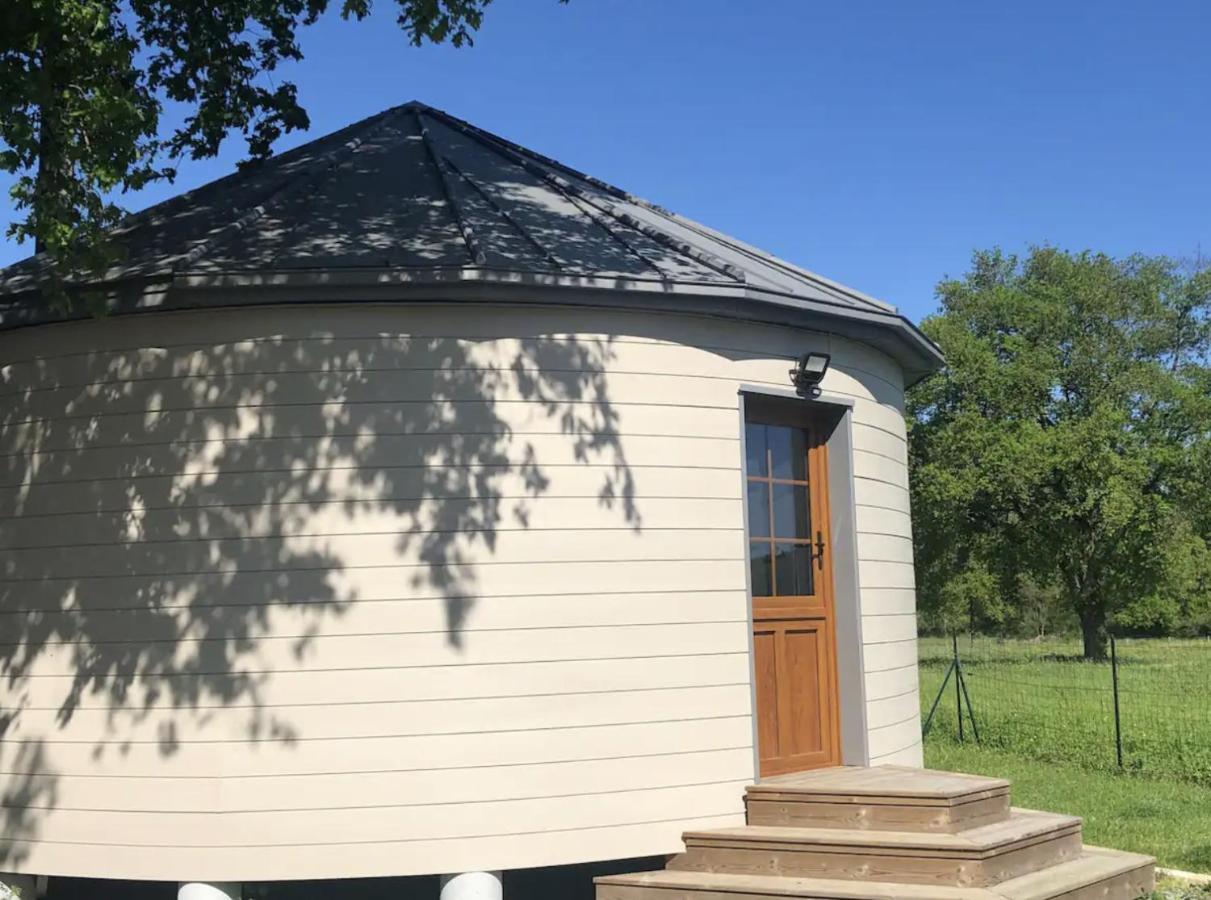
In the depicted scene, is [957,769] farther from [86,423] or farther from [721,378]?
[86,423]

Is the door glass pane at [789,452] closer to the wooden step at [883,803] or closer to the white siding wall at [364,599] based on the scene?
the white siding wall at [364,599]

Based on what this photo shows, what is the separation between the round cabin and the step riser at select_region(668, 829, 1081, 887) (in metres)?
0.25

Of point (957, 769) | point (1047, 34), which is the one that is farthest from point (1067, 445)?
point (957, 769)

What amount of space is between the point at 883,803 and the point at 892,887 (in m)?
0.55

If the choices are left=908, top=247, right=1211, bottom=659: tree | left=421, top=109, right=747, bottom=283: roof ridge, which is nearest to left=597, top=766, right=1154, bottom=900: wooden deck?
left=421, top=109, right=747, bottom=283: roof ridge

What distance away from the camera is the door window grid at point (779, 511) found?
23.2ft

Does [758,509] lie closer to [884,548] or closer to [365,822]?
[884,548]

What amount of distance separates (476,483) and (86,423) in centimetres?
215

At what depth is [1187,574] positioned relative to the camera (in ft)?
95.9

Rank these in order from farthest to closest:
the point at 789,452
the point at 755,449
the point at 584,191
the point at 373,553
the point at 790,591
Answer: the point at 584,191 → the point at 789,452 → the point at 790,591 → the point at 755,449 → the point at 373,553

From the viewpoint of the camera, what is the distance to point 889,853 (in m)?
5.79

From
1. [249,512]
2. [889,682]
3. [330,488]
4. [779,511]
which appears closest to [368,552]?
[330,488]

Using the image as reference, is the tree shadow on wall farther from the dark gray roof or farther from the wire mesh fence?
the wire mesh fence

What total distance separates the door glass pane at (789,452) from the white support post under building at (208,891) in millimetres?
3735
